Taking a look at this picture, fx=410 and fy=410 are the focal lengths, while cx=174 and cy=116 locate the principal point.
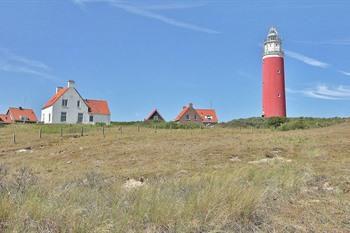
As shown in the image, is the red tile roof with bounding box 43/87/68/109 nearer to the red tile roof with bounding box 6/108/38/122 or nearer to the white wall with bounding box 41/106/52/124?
the white wall with bounding box 41/106/52/124

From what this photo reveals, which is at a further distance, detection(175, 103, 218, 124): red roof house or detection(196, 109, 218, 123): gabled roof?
detection(196, 109, 218, 123): gabled roof

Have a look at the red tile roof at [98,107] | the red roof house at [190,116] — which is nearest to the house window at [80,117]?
the red tile roof at [98,107]

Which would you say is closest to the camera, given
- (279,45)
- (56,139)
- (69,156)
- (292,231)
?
(292,231)

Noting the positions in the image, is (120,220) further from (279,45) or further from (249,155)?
(279,45)

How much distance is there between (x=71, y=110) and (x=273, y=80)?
2968 centimetres

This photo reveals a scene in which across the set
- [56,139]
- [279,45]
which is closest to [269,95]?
[279,45]

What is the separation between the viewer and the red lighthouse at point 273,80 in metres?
59.7

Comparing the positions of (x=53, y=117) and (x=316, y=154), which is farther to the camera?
(x=53, y=117)

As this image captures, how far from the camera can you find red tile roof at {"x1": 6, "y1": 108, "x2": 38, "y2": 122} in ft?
226

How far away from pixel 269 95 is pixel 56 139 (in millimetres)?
38485

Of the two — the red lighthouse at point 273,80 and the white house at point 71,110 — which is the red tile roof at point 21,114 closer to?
the white house at point 71,110

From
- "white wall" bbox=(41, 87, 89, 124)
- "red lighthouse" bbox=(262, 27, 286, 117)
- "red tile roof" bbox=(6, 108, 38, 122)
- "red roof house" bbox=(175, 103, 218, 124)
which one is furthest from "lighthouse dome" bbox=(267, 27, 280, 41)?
"red tile roof" bbox=(6, 108, 38, 122)

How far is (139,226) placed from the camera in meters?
4.36

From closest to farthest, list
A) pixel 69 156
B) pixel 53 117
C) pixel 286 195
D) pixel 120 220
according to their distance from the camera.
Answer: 1. pixel 120 220
2. pixel 286 195
3. pixel 69 156
4. pixel 53 117
